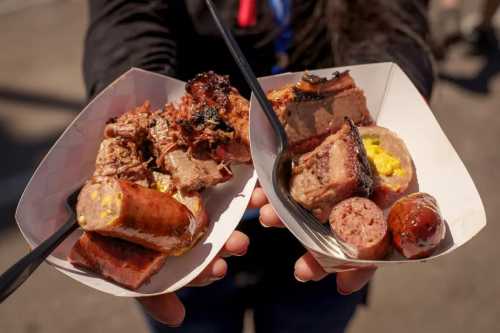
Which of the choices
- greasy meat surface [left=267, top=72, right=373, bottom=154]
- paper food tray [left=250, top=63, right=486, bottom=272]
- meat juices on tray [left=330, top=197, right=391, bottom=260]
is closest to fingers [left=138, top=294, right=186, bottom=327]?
paper food tray [left=250, top=63, right=486, bottom=272]

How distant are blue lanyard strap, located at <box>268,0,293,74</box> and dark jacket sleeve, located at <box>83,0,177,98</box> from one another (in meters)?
0.52

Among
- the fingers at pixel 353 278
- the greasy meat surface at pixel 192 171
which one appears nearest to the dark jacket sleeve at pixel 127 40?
the greasy meat surface at pixel 192 171

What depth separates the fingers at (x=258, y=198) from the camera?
6.46 ft

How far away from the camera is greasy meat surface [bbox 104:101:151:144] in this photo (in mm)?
1935

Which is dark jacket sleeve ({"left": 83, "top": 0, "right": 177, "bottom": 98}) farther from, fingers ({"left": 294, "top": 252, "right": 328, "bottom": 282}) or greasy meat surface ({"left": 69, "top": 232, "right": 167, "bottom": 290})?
fingers ({"left": 294, "top": 252, "right": 328, "bottom": 282})

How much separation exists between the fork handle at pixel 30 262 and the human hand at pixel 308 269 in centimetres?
70

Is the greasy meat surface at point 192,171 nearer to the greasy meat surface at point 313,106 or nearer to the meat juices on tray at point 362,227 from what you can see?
the greasy meat surface at point 313,106

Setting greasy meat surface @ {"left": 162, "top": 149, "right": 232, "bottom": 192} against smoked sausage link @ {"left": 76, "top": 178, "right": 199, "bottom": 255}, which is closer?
smoked sausage link @ {"left": 76, "top": 178, "right": 199, "bottom": 255}

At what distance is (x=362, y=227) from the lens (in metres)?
1.77

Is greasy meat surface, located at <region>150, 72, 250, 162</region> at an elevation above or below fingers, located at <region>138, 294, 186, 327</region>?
above

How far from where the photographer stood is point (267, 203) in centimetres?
196

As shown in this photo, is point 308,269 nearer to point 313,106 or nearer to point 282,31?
point 313,106

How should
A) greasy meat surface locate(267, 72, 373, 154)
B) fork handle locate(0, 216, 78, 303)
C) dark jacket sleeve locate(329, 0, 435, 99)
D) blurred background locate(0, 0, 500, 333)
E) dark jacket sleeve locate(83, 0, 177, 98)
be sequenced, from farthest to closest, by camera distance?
blurred background locate(0, 0, 500, 333) < dark jacket sleeve locate(329, 0, 435, 99) < dark jacket sleeve locate(83, 0, 177, 98) < greasy meat surface locate(267, 72, 373, 154) < fork handle locate(0, 216, 78, 303)

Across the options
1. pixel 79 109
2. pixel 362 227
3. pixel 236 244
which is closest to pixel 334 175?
pixel 362 227
